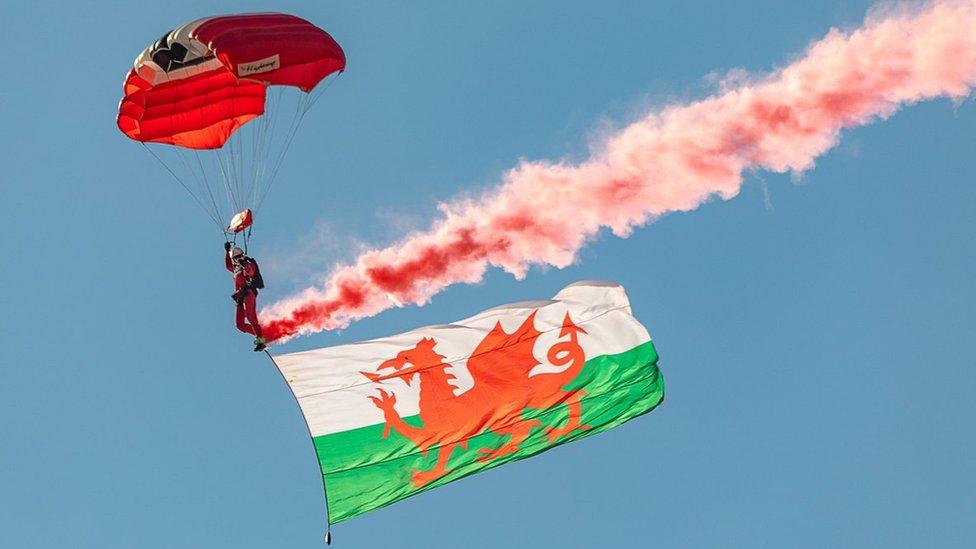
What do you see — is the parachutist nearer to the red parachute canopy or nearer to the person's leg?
the person's leg

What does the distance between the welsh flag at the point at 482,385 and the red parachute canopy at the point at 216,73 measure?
3.42 m

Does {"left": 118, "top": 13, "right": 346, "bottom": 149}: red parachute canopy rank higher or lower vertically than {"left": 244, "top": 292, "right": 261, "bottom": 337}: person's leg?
higher

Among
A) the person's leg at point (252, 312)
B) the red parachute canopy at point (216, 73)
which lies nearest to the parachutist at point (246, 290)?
the person's leg at point (252, 312)

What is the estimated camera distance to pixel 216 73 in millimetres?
25359

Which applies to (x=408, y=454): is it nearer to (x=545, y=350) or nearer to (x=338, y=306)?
(x=545, y=350)

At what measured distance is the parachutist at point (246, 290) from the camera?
80.3 ft

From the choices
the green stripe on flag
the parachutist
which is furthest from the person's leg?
the green stripe on flag

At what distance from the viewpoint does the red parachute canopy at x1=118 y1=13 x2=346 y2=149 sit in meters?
23.9

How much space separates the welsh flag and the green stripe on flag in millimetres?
12

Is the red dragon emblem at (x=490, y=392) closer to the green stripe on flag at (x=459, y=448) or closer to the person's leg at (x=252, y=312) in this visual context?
the green stripe on flag at (x=459, y=448)

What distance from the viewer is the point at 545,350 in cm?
2402

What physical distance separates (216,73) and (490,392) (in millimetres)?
5396

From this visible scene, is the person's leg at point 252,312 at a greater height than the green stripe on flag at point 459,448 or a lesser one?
greater

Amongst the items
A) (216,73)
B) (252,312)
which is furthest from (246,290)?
(216,73)
